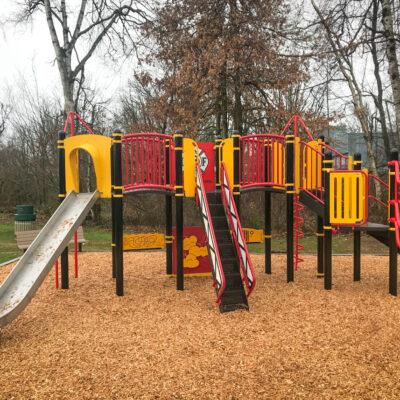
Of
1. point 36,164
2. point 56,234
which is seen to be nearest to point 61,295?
point 56,234

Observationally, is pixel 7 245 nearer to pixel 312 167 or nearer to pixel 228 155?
pixel 228 155

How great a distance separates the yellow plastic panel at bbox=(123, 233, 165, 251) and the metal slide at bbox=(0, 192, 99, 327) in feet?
4.10

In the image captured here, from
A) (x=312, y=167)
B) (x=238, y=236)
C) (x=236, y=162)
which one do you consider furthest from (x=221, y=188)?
(x=312, y=167)

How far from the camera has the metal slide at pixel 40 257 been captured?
4.88 metres

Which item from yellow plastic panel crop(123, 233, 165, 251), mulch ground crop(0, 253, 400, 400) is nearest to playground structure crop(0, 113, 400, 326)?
mulch ground crop(0, 253, 400, 400)

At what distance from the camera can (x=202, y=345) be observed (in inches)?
174

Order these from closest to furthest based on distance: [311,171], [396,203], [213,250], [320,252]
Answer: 1. [213,250]
2. [396,203]
3. [311,171]
4. [320,252]

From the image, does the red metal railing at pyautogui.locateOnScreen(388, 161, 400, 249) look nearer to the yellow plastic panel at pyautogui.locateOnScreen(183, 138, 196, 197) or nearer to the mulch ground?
the mulch ground

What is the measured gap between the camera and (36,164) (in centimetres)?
2291

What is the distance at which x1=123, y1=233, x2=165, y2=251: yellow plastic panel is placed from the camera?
7652mm

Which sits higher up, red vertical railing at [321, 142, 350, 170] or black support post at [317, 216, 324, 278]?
red vertical railing at [321, 142, 350, 170]

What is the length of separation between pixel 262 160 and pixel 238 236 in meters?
1.83

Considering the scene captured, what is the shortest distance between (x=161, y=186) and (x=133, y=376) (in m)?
3.58

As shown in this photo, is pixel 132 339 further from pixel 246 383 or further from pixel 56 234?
pixel 56 234
